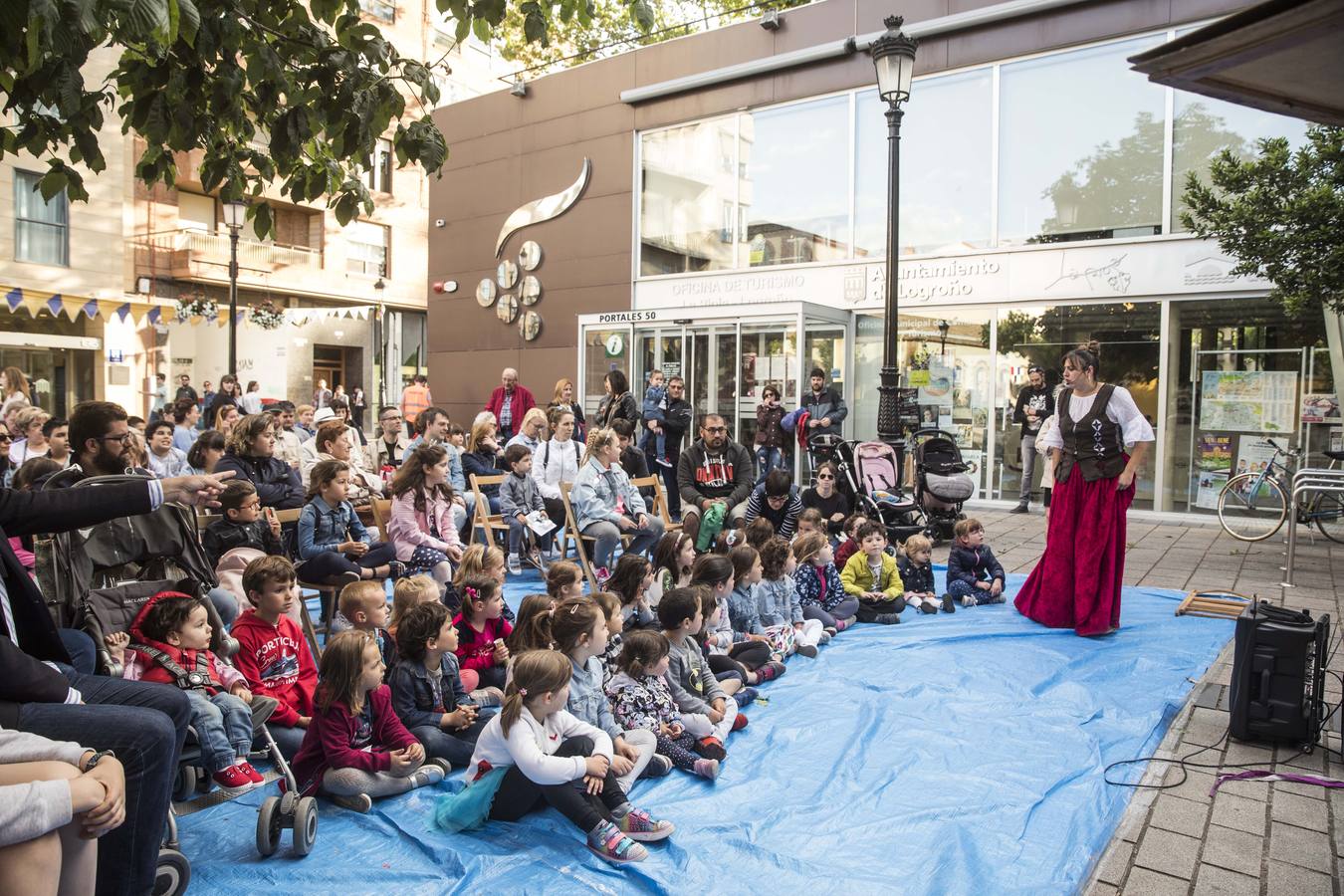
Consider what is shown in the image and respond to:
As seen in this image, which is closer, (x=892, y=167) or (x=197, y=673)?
(x=197, y=673)

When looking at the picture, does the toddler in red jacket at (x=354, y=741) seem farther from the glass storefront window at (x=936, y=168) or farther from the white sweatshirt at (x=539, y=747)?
the glass storefront window at (x=936, y=168)

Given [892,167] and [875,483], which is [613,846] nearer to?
[875,483]

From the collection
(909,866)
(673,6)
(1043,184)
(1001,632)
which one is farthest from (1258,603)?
(673,6)

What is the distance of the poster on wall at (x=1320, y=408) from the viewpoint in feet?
33.7

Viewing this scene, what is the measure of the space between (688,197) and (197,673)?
44.6ft

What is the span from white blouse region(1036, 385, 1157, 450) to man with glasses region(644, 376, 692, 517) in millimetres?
5421

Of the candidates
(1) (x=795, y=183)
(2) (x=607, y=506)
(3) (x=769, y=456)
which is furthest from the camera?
(1) (x=795, y=183)

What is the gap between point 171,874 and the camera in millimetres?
2830

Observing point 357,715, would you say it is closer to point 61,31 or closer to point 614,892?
point 614,892

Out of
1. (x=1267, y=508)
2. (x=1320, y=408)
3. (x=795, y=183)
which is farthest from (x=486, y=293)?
(x=1320, y=408)

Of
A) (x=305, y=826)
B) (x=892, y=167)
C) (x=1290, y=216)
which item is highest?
(x=892, y=167)

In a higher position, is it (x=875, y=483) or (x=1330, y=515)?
(x=875, y=483)

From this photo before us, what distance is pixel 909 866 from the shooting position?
3.16 metres

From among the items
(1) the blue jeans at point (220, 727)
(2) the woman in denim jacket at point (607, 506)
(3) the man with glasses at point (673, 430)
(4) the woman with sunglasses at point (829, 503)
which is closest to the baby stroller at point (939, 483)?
(4) the woman with sunglasses at point (829, 503)
